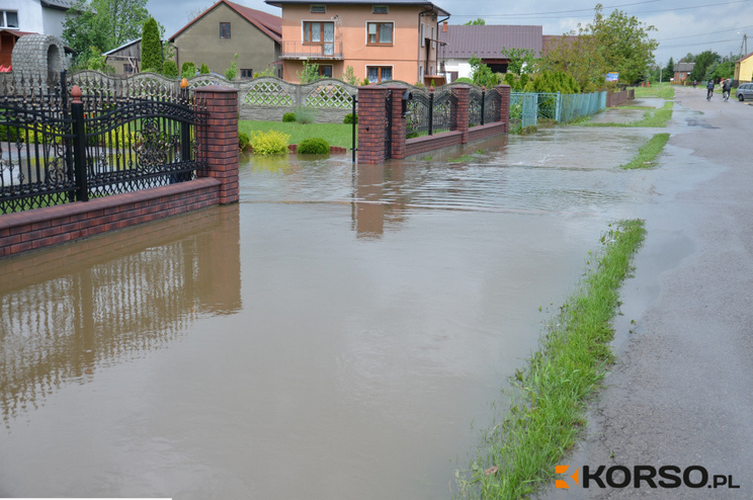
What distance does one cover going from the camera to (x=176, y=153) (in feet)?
34.2

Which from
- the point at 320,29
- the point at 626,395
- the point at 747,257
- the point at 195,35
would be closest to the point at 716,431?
the point at 626,395

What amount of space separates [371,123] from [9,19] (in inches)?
1856

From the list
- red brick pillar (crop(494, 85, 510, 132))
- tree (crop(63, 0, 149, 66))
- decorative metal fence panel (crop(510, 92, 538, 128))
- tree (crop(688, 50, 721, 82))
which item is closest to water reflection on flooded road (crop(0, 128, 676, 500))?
red brick pillar (crop(494, 85, 510, 132))

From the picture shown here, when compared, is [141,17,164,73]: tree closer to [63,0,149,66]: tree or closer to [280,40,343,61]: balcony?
[280,40,343,61]: balcony

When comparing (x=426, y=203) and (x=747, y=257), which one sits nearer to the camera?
(x=747, y=257)

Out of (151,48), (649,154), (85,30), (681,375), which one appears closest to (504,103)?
(649,154)

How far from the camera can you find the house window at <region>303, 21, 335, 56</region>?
49.8 metres

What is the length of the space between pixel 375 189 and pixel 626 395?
8.88m

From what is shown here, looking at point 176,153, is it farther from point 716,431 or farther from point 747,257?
point 716,431

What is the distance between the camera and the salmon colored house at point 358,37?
4878 centimetres

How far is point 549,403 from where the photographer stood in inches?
164

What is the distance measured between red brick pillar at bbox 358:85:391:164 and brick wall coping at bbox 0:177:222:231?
21.5 feet

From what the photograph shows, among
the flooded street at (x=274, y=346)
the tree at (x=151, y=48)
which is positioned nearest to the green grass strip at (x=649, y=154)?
the flooded street at (x=274, y=346)

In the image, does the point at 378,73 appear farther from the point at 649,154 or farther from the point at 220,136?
the point at 220,136
